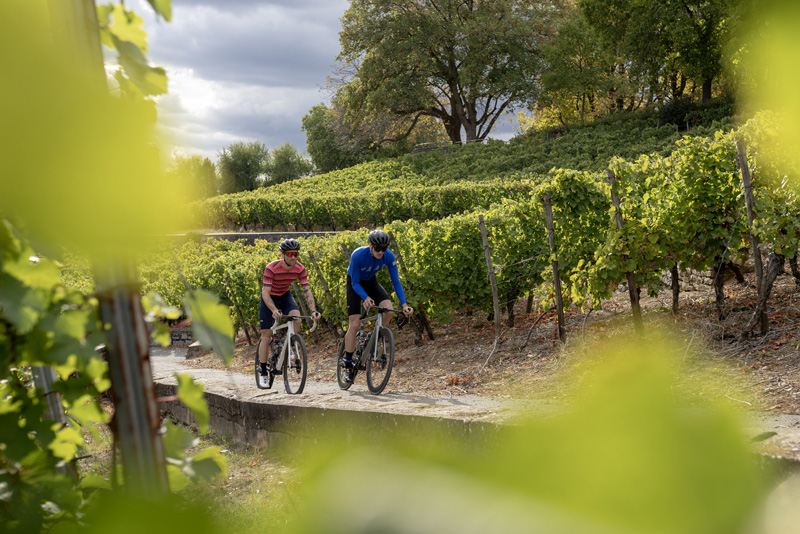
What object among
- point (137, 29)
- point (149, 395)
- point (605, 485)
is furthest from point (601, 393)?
point (137, 29)

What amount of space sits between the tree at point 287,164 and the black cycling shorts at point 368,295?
57.8m

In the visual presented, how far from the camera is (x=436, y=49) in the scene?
136ft

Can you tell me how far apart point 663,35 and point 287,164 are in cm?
3997

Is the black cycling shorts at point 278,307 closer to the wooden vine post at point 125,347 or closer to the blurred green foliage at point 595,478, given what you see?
the wooden vine post at point 125,347

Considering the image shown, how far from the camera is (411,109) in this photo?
143 feet

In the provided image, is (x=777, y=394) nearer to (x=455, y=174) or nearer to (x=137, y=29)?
(x=137, y=29)

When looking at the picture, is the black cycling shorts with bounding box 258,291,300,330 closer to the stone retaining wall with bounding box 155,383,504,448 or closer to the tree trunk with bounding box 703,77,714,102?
the stone retaining wall with bounding box 155,383,504,448

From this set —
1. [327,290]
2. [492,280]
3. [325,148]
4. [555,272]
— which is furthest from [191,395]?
[325,148]

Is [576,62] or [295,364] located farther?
[576,62]

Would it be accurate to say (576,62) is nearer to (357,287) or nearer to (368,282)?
(368,282)

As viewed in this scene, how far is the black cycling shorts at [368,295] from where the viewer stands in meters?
7.48

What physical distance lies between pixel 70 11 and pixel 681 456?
578 millimetres

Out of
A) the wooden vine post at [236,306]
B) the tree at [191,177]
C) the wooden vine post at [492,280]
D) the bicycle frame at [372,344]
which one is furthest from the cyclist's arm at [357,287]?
the wooden vine post at [236,306]

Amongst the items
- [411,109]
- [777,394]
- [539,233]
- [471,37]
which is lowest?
[777,394]
